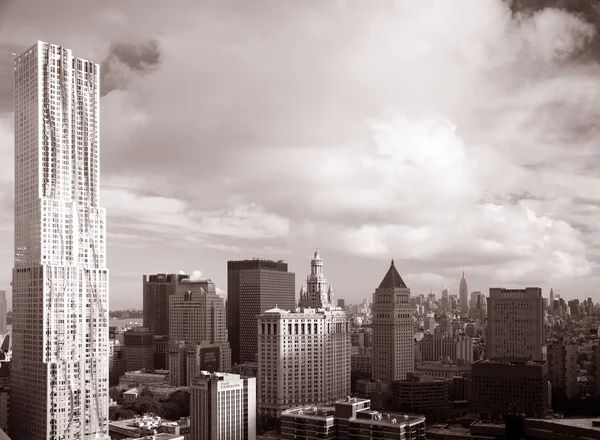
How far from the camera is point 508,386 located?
847 cm

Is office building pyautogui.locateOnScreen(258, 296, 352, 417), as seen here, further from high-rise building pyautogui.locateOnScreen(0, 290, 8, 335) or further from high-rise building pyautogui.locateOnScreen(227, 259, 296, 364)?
high-rise building pyautogui.locateOnScreen(0, 290, 8, 335)

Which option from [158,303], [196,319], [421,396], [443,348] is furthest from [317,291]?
[158,303]

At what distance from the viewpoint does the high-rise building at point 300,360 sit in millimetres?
9312

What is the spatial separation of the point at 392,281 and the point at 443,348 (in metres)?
2.39

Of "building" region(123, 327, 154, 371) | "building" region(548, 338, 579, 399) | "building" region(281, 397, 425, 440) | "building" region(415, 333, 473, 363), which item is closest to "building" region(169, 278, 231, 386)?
"building" region(123, 327, 154, 371)

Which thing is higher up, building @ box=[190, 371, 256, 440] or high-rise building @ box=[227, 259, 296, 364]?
high-rise building @ box=[227, 259, 296, 364]

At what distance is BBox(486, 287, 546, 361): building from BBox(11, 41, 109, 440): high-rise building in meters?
5.03

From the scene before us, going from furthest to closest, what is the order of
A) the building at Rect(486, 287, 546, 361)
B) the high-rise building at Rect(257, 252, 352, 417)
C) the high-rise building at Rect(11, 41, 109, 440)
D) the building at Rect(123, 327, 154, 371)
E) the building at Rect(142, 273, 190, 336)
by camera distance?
the building at Rect(142, 273, 190, 336)
the building at Rect(123, 327, 154, 371)
the high-rise building at Rect(257, 252, 352, 417)
the building at Rect(486, 287, 546, 361)
the high-rise building at Rect(11, 41, 109, 440)

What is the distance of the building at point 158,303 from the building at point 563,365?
24.4 feet

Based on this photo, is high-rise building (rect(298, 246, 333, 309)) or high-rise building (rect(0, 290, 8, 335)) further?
high-rise building (rect(298, 246, 333, 309))

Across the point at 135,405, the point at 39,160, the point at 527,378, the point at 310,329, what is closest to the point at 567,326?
the point at 527,378

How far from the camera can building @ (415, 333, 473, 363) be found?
11.9 metres

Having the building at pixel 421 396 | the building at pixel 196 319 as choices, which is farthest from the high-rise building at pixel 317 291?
the building at pixel 196 319

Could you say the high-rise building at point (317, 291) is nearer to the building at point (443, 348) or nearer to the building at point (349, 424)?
the building at point (443, 348)
